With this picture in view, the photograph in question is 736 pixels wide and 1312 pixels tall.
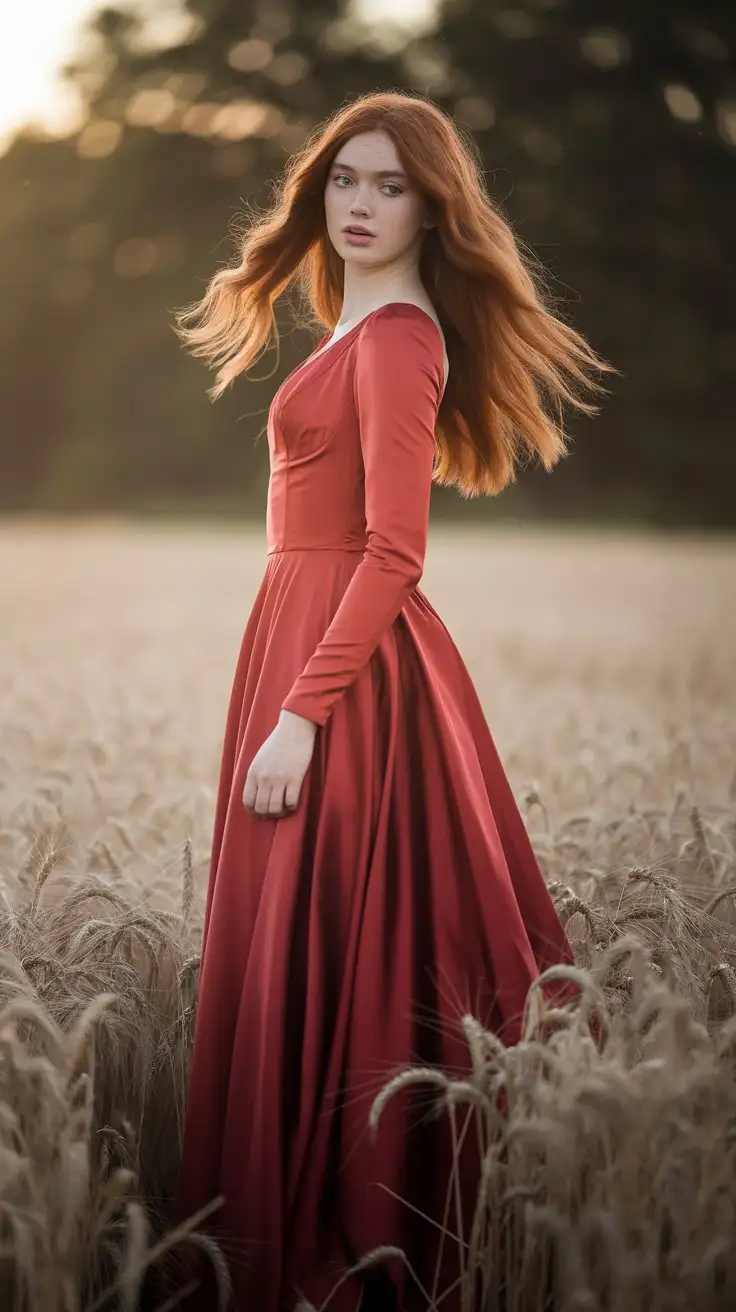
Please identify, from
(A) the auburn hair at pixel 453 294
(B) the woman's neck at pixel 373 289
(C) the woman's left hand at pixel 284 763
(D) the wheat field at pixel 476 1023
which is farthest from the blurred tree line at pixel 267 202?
(C) the woman's left hand at pixel 284 763

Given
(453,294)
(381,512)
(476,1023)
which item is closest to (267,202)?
(453,294)

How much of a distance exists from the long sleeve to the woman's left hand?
2 centimetres

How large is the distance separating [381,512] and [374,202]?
20.4 inches

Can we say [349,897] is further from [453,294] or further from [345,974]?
[453,294]

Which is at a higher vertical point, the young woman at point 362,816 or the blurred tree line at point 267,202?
the blurred tree line at point 267,202

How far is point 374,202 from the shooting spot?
2.28 m

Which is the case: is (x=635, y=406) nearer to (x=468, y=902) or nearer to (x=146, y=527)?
(x=146, y=527)

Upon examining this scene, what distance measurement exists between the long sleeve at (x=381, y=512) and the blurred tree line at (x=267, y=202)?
25322 millimetres

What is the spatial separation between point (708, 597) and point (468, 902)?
10524 mm

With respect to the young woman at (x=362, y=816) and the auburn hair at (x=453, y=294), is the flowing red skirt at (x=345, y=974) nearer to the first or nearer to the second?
the young woman at (x=362, y=816)

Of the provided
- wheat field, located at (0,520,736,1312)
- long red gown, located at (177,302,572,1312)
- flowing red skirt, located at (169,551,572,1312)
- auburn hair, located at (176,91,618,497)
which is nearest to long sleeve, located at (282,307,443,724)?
long red gown, located at (177,302,572,1312)

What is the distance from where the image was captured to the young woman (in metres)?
2.13

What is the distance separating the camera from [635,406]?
2950 cm

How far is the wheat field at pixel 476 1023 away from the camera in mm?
1746
